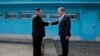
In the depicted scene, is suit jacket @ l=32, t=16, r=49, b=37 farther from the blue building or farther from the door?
the door

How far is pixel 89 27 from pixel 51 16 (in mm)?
3002

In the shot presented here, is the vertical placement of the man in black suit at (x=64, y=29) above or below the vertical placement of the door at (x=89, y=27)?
above

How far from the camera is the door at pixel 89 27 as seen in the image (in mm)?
22594

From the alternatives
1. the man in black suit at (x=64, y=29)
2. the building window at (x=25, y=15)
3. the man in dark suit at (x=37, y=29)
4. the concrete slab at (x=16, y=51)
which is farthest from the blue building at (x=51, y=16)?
the man in black suit at (x=64, y=29)

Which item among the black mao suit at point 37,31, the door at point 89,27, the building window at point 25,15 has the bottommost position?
the door at point 89,27

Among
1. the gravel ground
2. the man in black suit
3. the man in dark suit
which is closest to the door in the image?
the gravel ground

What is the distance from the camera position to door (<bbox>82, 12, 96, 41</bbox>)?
22.6 metres

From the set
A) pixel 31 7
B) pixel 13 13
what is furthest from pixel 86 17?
pixel 13 13

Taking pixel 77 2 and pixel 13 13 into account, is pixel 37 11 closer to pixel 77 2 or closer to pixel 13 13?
pixel 77 2

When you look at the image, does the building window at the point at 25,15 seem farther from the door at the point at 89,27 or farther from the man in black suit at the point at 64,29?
the man in black suit at the point at 64,29

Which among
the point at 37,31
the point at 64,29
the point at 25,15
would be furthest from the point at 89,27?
the point at 64,29

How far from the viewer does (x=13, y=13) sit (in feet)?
77.7

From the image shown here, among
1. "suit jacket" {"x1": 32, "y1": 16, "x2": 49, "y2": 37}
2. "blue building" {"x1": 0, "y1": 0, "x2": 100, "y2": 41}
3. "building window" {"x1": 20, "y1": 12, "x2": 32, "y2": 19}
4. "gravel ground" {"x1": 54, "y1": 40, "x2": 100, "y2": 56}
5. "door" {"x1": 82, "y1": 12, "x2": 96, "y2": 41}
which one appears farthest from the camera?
"building window" {"x1": 20, "y1": 12, "x2": 32, "y2": 19}

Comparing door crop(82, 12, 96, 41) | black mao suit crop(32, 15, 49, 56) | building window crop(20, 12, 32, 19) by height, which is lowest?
door crop(82, 12, 96, 41)
